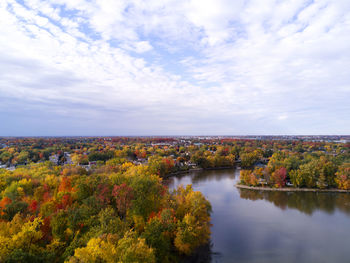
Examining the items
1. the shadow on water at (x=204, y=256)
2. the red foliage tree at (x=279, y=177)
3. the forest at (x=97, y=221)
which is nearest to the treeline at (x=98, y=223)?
the forest at (x=97, y=221)

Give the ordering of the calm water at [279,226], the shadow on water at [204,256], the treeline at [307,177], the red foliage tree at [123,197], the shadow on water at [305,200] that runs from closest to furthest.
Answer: the shadow on water at [204,256], the calm water at [279,226], the red foliage tree at [123,197], the shadow on water at [305,200], the treeline at [307,177]

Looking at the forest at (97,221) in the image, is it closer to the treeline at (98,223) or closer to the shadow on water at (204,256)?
the treeline at (98,223)

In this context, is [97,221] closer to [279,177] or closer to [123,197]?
[123,197]

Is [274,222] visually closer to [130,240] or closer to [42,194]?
[130,240]

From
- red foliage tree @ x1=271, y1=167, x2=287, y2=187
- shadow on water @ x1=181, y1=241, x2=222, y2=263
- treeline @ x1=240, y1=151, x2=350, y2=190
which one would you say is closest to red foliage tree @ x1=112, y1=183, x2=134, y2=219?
shadow on water @ x1=181, y1=241, x2=222, y2=263

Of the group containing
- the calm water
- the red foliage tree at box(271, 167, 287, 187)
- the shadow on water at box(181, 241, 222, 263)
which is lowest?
the shadow on water at box(181, 241, 222, 263)

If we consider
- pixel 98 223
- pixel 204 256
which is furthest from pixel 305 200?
pixel 98 223

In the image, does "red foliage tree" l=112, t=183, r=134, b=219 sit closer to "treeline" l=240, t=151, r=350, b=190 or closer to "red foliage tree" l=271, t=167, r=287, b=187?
"treeline" l=240, t=151, r=350, b=190
